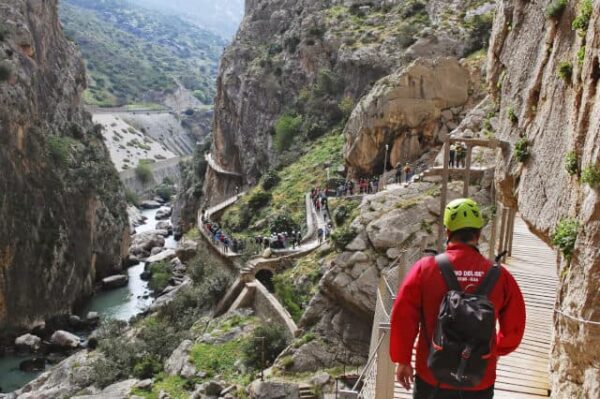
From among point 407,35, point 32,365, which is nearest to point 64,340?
point 32,365

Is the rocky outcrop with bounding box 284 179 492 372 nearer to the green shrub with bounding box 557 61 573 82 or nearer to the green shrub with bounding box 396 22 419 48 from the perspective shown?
the green shrub with bounding box 557 61 573 82

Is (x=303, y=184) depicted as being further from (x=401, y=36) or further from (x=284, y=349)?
(x=284, y=349)

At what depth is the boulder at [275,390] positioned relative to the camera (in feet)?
60.2

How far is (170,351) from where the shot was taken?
2722 centimetres

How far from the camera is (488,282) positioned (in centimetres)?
450

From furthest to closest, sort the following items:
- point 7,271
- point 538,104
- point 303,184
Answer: point 303,184 < point 7,271 < point 538,104

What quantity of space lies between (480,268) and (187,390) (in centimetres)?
1947

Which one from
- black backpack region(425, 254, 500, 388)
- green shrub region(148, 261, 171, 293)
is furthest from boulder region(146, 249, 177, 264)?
black backpack region(425, 254, 500, 388)

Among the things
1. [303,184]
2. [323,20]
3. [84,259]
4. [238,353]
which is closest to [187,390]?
[238,353]

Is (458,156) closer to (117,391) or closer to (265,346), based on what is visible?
(265,346)

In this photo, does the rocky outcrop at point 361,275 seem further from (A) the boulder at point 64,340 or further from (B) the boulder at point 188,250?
(B) the boulder at point 188,250

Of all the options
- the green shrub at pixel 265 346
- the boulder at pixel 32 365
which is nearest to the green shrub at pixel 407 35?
the green shrub at pixel 265 346

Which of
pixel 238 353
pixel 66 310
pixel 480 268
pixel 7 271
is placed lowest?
pixel 66 310

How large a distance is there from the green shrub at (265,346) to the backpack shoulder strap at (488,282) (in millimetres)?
18902
